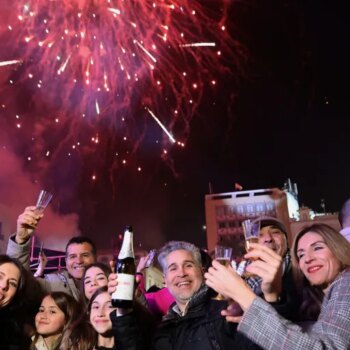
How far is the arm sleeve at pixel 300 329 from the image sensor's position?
202 cm

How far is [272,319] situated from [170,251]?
1697mm

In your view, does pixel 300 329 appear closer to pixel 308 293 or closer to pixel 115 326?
pixel 308 293

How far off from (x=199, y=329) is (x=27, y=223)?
2.40m

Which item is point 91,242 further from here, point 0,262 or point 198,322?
point 198,322

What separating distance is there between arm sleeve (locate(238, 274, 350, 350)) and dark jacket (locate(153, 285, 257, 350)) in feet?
2.64

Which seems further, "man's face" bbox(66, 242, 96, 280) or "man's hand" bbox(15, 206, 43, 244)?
"man's face" bbox(66, 242, 96, 280)

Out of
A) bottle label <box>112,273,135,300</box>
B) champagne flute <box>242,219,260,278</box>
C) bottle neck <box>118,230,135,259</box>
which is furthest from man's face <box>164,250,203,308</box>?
champagne flute <box>242,219,260,278</box>

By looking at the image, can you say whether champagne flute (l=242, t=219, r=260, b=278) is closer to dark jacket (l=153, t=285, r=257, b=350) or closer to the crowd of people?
the crowd of people

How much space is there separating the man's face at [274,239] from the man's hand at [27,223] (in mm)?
2589

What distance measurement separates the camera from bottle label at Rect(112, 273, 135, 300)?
10.3 ft

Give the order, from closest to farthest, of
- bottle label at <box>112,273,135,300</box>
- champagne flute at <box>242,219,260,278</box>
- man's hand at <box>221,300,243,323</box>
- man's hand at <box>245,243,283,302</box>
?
man's hand at <box>245,243,283,302</box>
man's hand at <box>221,300,243,323</box>
champagne flute at <box>242,219,260,278</box>
bottle label at <box>112,273,135,300</box>

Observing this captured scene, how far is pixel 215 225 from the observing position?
59.2 meters


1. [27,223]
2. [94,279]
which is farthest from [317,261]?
[27,223]

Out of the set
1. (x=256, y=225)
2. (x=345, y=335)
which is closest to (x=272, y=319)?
(x=345, y=335)
